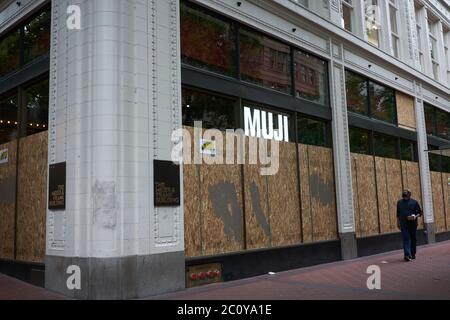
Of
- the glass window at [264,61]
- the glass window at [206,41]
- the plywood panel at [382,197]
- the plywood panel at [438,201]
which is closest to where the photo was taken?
the glass window at [206,41]

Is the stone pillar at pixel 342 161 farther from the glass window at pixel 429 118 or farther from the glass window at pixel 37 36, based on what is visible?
the glass window at pixel 37 36

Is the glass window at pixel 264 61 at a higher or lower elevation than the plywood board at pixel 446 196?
higher

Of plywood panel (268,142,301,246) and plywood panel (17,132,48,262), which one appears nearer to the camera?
plywood panel (17,132,48,262)

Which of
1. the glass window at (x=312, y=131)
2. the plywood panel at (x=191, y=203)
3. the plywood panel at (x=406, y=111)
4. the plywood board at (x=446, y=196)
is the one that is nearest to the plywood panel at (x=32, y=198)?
the plywood panel at (x=191, y=203)

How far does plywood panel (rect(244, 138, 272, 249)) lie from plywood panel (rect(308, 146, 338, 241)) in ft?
6.95

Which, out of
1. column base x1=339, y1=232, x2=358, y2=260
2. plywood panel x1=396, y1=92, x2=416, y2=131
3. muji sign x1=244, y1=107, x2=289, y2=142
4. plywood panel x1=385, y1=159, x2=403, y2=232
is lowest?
column base x1=339, y1=232, x2=358, y2=260

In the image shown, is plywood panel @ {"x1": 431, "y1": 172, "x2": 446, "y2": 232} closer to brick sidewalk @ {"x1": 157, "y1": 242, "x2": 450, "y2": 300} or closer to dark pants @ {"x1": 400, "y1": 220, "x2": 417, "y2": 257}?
dark pants @ {"x1": 400, "y1": 220, "x2": 417, "y2": 257}

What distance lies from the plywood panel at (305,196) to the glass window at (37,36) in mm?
6656

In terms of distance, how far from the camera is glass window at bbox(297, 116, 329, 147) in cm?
1284

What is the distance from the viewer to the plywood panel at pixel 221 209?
31.4ft

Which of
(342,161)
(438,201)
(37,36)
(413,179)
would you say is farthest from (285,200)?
(438,201)

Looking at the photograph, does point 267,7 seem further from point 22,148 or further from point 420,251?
point 420,251

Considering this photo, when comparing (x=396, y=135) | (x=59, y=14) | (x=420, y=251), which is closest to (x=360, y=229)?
(x=420, y=251)

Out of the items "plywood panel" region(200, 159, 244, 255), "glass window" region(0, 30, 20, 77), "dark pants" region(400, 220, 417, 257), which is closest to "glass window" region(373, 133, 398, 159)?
"dark pants" region(400, 220, 417, 257)
